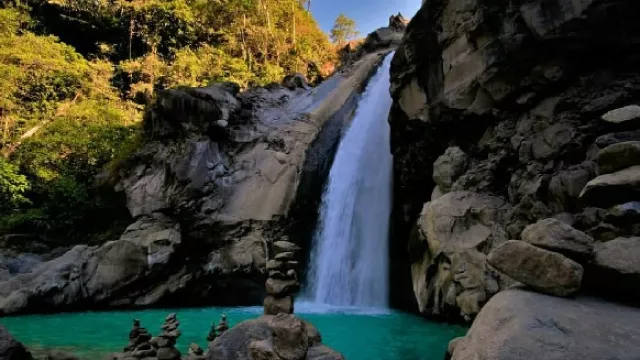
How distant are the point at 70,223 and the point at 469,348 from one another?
2374 cm

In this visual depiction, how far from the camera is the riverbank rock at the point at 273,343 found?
472 cm

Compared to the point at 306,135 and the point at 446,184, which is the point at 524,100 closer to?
the point at 446,184

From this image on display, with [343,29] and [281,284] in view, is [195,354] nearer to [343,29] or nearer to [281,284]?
[281,284]

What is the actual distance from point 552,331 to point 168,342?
214 inches

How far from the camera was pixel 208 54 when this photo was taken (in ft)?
112

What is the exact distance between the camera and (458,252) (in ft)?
39.8

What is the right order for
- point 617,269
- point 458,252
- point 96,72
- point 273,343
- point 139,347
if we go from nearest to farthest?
point 617,269
point 273,343
point 139,347
point 458,252
point 96,72

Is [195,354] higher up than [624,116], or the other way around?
[624,116]

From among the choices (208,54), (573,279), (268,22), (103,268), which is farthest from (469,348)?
(268,22)

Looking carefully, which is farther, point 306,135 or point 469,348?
point 306,135

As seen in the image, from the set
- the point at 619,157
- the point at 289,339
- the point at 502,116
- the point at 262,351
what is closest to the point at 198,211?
the point at 502,116

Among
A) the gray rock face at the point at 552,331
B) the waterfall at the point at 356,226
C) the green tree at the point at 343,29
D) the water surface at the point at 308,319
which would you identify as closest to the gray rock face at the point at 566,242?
the gray rock face at the point at 552,331

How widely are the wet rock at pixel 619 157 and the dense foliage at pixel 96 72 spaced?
863 inches

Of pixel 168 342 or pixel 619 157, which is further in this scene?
pixel 168 342
